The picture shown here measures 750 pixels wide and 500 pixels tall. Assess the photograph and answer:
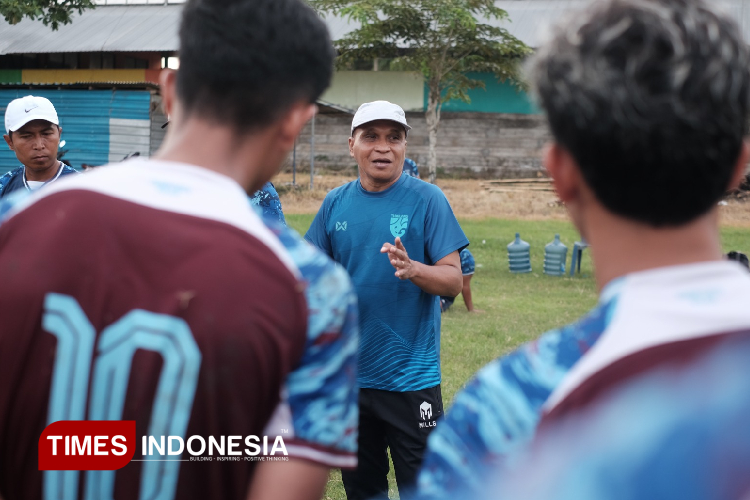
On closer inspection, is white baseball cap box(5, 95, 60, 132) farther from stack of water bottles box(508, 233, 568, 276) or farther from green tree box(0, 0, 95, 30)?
green tree box(0, 0, 95, 30)

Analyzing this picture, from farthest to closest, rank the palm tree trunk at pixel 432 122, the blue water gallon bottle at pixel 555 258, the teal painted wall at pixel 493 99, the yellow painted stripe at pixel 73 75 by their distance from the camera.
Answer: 1. the yellow painted stripe at pixel 73 75
2. the teal painted wall at pixel 493 99
3. the palm tree trunk at pixel 432 122
4. the blue water gallon bottle at pixel 555 258

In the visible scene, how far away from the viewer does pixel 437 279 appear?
408cm

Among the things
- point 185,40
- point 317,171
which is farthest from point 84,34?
point 185,40

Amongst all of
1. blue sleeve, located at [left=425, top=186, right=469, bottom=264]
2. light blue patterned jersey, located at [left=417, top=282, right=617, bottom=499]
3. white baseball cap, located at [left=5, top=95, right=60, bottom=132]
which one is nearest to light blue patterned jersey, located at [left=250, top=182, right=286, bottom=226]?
blue sleeve, located at [left=425, top=186, right=469, bottom=264]

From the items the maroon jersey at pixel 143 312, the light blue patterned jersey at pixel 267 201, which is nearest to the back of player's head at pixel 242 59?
the maroon jersey at pixel 143 312

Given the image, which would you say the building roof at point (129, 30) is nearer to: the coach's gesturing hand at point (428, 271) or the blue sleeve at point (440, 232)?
the blue sleeve at point (440, 232)

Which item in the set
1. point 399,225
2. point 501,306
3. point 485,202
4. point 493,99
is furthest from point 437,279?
point 493,99

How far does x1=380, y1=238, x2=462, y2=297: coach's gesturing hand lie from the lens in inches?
153

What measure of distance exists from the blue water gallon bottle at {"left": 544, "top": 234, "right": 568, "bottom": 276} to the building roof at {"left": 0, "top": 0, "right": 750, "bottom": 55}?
15211mm

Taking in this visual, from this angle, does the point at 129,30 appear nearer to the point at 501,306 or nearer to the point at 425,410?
the point at 501,306

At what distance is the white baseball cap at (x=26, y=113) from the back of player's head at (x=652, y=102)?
511 centimetres

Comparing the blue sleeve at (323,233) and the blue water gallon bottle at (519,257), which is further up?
the blue sleeve at (323,233)

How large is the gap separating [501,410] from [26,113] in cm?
530

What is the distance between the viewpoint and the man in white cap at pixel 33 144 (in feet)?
17.7
